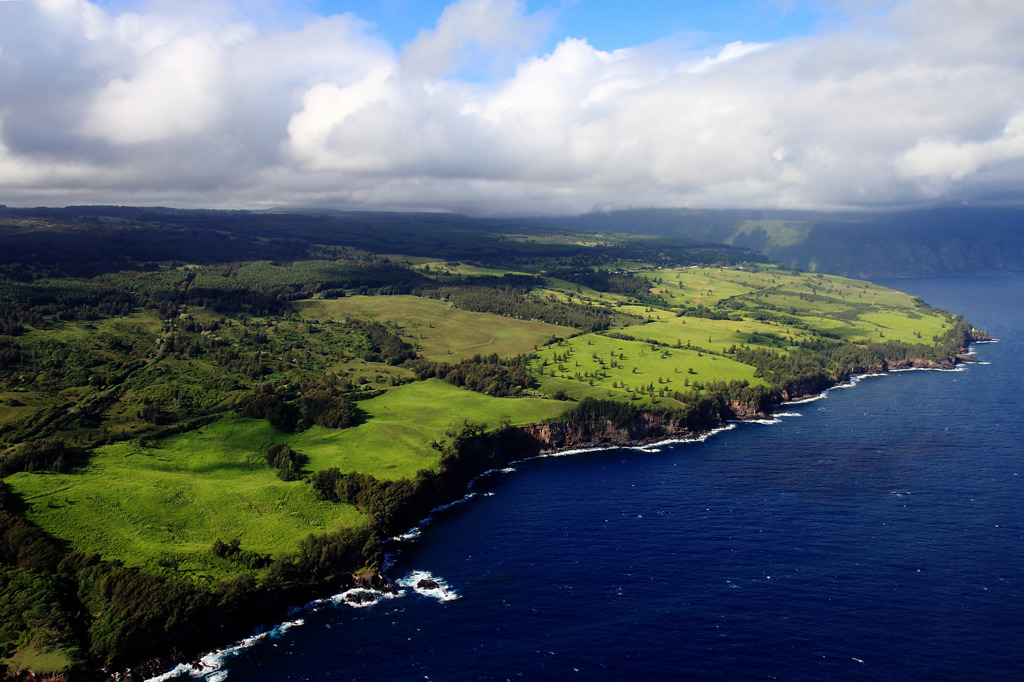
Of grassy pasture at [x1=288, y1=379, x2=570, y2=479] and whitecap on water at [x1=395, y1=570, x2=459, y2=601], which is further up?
grassy pasture at [x1=288, y1=379, x2=570, y2=479]

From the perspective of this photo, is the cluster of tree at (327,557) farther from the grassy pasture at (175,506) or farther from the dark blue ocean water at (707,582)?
the dark blue ocean water at (707,582)

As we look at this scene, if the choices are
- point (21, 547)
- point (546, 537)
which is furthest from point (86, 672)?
point (546, 537)

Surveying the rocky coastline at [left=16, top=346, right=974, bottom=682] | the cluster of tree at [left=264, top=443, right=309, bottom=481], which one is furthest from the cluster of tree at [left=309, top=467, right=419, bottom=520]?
the cluster of tree at [left=264, top=443, right=309, bottom=481]

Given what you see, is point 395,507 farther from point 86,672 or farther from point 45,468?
point 45,468

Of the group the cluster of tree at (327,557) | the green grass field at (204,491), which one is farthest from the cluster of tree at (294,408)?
the cluster of tree at (327,557)

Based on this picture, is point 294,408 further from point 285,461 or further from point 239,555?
point 239,555

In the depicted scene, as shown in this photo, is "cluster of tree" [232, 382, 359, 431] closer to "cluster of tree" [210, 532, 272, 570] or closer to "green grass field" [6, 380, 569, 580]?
"green grass field" [6, 380, 569, 580]
